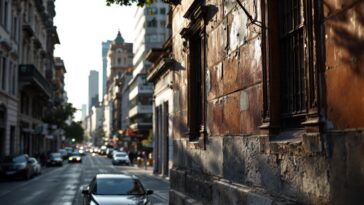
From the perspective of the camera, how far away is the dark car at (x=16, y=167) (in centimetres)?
3456

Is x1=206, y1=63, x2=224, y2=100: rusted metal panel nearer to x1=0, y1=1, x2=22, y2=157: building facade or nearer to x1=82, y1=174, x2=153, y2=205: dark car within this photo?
x1=82, y1=174, x2=153, y2=205: dark car

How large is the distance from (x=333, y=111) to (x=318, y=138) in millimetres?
410

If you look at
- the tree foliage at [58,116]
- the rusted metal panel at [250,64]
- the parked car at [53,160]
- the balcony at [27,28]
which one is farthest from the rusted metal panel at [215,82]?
the tree foliage at [58,116]

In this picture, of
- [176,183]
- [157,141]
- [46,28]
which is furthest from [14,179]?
[46,28]

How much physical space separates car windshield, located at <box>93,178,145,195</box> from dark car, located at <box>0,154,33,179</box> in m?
22.4

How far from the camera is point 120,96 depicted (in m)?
156

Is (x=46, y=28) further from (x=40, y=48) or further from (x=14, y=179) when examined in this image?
(x=14, y=179)

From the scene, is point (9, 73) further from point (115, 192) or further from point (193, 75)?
point (193, 75)

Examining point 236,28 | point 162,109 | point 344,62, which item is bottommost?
point 344,62

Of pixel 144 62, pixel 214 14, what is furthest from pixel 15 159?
pixel 144 62

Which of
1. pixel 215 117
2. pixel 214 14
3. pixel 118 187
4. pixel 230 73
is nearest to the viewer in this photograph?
pixel 230 73

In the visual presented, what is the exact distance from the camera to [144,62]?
9850 centimetres

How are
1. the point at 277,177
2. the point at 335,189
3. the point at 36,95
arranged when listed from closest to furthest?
the point at 335,189 → the point at 277,177 → the point at 36,95

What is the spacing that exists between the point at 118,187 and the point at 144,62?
85504mm
